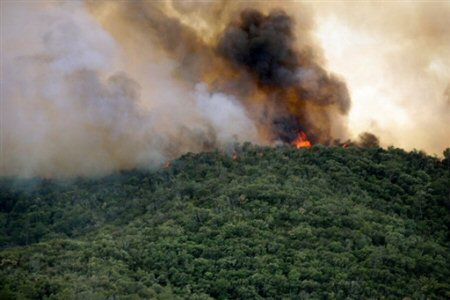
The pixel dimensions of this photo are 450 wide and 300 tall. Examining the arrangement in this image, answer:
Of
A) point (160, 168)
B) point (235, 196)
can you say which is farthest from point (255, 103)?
point (235, 196)

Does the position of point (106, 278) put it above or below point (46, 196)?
below

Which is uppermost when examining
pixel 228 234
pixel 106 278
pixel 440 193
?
pixel 440 193

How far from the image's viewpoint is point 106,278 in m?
99.1

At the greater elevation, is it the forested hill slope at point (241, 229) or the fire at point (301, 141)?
the fire at point (301, 141)

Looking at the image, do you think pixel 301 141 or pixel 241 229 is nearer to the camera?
pixel 241 229

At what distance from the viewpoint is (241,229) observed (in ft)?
361

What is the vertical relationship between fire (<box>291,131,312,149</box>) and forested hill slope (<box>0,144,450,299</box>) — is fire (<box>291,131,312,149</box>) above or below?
above

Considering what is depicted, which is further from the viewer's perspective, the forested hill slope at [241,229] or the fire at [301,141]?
the fire at [301,141]

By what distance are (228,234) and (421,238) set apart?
692 inches

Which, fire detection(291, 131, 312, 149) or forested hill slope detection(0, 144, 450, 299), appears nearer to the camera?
forested hill slope detection(0, 144, 450, 299)

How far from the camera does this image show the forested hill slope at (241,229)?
101688 mm

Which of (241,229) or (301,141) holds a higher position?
(301,141)

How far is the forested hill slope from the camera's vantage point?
10169 cm

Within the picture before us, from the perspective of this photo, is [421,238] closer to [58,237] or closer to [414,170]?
[414,170]
